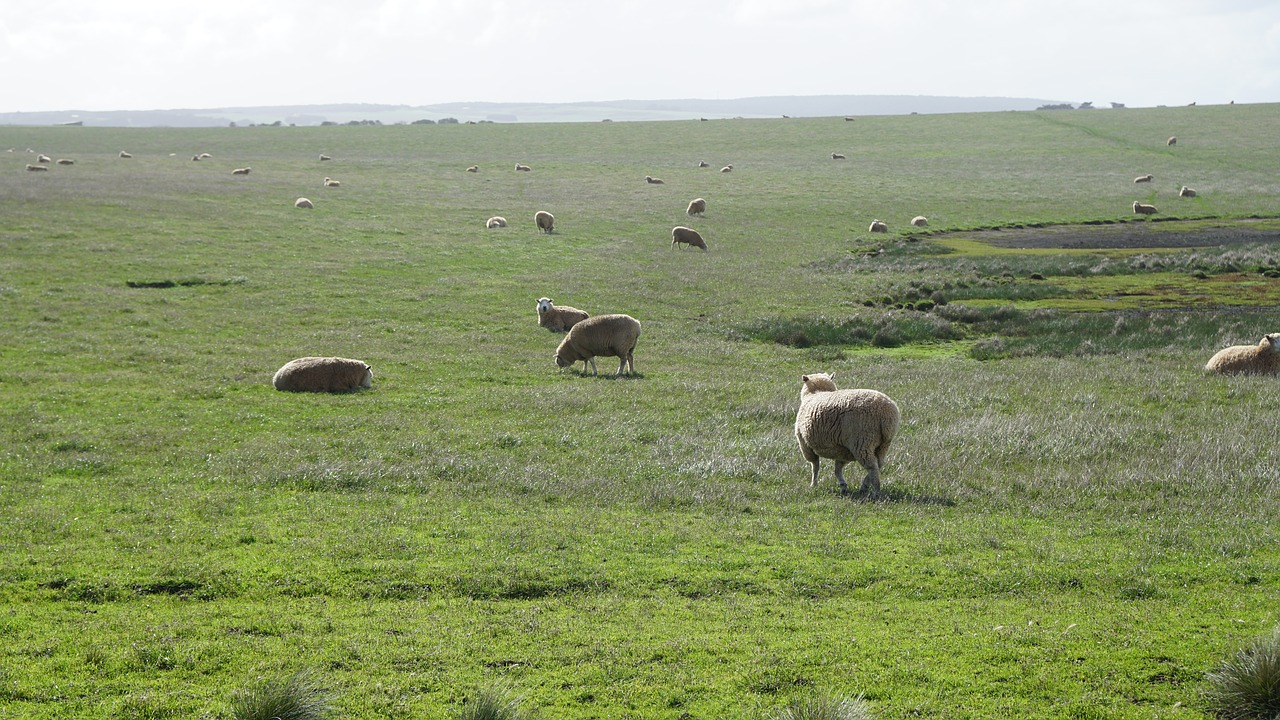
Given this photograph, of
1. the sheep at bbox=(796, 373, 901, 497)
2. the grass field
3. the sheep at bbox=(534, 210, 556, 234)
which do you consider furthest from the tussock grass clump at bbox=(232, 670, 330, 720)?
the sheep at bbox=(534, 210, 556, 234)

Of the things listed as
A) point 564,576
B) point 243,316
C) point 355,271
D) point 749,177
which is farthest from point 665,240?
point 564,576

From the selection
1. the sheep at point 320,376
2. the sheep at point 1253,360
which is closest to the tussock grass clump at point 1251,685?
the sheep at point 1253,360

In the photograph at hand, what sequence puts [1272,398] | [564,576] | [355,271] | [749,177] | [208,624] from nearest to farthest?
[208,624]
[564,576]
[1272,398]
[355,271]
[749,177]

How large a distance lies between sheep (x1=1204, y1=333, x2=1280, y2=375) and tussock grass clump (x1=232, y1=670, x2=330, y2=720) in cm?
2165

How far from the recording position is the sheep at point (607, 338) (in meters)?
24.4

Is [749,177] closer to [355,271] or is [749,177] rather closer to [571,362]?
[355,271]

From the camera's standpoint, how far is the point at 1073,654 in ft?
28.2

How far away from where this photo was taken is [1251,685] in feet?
24.3

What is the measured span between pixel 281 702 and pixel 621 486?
7.84 meters

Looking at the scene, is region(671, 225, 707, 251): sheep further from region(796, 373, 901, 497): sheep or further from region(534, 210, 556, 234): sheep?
region(796, 373, 901, 497): sheep

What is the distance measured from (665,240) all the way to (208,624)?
44.0m

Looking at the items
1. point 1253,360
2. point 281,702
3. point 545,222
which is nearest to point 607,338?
point 1253,360

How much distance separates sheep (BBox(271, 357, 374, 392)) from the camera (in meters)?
21.9

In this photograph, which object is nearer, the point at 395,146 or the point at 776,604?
the point at 776,604
